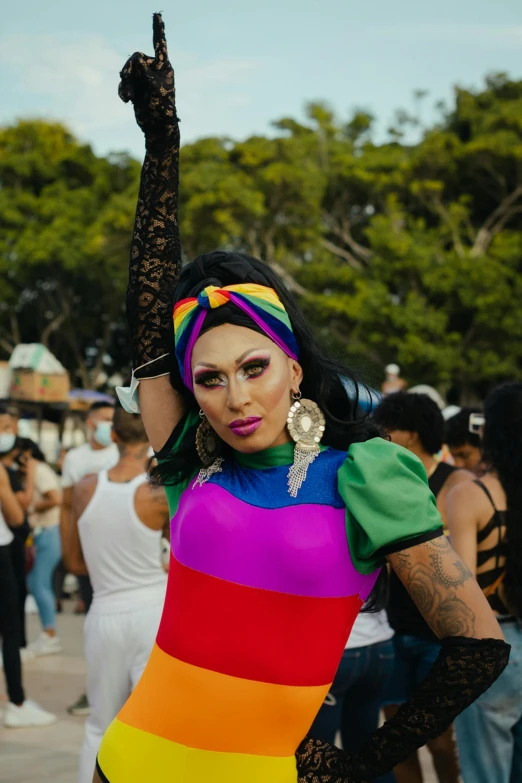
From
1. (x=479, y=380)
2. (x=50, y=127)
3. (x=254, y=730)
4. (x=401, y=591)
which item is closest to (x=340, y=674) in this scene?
(x=401, y=591)

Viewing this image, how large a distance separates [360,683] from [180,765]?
7.66 ft

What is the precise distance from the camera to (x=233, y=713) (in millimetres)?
2070

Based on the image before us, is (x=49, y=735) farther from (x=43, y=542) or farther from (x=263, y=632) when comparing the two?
(x=263, y=632)

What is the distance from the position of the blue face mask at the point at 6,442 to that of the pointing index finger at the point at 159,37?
567cm

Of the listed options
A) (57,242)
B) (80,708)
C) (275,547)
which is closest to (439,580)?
(275,547)

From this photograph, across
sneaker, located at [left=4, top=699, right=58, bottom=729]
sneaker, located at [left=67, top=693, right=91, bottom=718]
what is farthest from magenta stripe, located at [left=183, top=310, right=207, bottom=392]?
sneaker, located at [left=67, top=693, right=91, bottom=718]

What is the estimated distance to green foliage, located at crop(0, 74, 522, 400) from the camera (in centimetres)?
2466

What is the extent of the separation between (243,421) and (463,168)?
83.9ft

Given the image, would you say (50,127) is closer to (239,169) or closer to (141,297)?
(239,169)

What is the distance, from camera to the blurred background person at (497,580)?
12.5ft

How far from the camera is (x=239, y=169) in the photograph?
26.1 meters

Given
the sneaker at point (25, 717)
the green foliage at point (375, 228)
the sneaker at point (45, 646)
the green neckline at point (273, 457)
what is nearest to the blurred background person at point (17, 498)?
the sneaker at point (45, 646)

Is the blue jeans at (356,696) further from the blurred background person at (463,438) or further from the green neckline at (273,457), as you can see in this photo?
the green neckline at (273,457)

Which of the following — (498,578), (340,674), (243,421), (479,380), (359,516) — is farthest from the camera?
(479,380)
